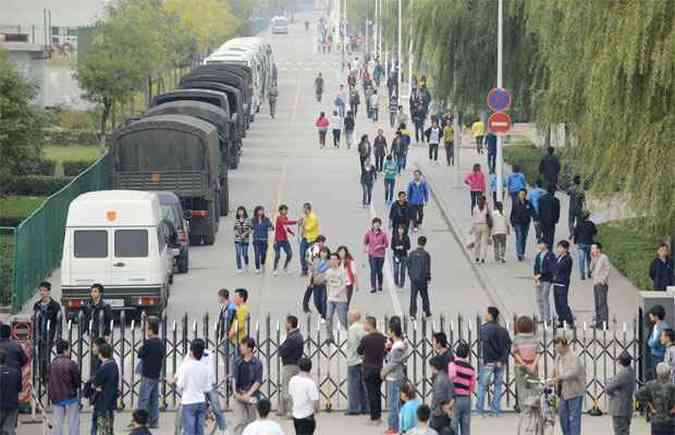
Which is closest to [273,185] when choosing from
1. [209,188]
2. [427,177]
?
[427,177]

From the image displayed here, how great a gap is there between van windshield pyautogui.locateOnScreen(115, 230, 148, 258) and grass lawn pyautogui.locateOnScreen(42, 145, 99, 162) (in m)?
29.4

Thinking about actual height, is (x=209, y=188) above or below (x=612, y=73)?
below

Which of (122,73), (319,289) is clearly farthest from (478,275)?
(122,73)

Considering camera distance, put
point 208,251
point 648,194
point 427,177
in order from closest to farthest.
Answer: point 648,194 < point 208,251 < point 427,177

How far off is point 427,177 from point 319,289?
22.6 meters

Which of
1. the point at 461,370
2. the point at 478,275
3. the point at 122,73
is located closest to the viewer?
the point at 461,370

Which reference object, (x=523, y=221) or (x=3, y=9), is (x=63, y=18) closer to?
(x=3, y=9)

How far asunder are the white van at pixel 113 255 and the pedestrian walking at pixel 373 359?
26.9ft

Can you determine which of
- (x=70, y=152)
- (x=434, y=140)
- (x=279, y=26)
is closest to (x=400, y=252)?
(x=434, y=140)

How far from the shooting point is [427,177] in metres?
55.9

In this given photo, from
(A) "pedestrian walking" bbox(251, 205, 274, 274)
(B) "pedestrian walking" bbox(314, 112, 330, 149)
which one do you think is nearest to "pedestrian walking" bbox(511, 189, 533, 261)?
(A) "pedestrian walking" bbox(251, 205, 274, 274)

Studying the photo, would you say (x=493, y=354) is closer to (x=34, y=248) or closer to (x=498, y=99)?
(x=34, y=248)

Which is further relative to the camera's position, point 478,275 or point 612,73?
point 478,275

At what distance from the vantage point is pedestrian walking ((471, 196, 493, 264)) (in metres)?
39.1
